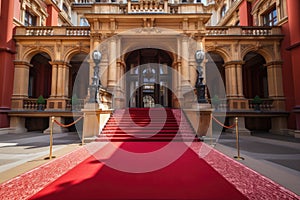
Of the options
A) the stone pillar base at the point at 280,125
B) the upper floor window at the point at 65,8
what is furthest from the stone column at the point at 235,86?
the upper floor window at the point at 65,8

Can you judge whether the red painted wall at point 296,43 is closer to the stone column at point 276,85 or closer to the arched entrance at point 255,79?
the stone column at point 276,85

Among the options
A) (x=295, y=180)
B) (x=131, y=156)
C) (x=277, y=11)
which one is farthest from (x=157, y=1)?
(x=295, y=180)

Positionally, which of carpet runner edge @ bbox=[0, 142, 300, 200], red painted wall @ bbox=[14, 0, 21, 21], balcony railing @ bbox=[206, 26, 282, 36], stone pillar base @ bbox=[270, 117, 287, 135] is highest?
red painted wall @ bbox=[14, 0, 21, 21]

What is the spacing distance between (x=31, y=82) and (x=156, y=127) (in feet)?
45.9

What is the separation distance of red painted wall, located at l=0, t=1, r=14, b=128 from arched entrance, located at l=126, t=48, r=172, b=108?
861 cm

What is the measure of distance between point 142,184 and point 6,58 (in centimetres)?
1367

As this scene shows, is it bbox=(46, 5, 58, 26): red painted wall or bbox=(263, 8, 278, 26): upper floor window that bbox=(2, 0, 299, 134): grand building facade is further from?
bbox=(46, 5, 58, 26): red painted wall

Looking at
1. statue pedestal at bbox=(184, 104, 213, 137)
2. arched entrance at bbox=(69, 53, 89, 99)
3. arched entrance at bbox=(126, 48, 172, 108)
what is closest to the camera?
statue pedestal at bbox=(184, 104, 213, 137)

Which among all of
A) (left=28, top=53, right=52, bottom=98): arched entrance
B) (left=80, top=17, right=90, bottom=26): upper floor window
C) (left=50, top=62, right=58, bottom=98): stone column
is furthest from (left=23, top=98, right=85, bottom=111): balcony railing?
(left=80, top=17, right=90, bottom=26): upper floor window

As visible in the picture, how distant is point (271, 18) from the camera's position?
525 inches

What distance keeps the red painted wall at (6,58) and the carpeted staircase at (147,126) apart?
8.17 metres

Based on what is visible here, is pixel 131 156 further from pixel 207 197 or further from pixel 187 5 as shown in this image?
pixel 187 5

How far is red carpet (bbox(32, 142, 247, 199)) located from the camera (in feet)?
8.54

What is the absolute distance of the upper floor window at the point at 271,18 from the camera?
12988 millimetres
